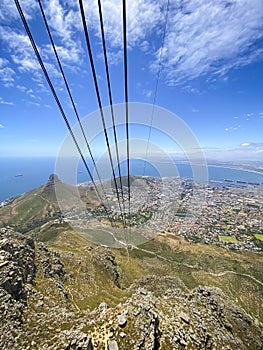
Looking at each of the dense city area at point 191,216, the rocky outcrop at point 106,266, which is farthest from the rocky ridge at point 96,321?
the dense city area at point 191,216

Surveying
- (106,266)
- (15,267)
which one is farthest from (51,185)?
(15,267)

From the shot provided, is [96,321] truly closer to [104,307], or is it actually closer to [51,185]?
[104,307]

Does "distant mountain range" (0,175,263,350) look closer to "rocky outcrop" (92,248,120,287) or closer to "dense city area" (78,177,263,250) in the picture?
"rocky outcrop" (92,248,120,287)

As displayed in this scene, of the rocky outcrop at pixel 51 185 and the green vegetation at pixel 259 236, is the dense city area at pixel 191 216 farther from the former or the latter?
the rocky outcrop at pixel 51 185

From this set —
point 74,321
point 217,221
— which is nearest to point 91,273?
point 74,321

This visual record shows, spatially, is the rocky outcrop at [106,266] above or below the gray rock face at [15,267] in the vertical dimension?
below

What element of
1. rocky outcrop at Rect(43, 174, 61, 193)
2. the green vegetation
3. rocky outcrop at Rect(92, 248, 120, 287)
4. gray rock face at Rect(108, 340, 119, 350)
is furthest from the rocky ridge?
rocky outcrop at Rect(43, 174, 61, 193)

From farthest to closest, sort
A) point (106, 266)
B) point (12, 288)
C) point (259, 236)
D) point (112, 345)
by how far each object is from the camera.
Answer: point (259, 236), point (106, 266), point (12, 288), point (112, 345)

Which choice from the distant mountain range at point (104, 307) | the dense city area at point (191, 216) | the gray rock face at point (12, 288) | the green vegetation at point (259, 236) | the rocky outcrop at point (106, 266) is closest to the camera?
the gray rock face at point (12, 288)
